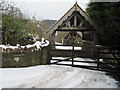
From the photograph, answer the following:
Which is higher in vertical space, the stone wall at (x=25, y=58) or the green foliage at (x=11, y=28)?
the green foliage at (x=11, y=28)

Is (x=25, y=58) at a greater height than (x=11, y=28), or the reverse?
(x=11, y=28)

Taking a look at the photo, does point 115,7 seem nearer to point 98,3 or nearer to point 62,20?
point 98,3

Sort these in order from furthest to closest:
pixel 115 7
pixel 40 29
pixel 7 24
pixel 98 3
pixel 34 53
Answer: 1. pixel 40 29
2. pixel 7 24
3. pixel 34 53
4. pixel 98 3
5. pixel 115 7

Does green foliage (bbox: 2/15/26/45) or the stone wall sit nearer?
the stone wall

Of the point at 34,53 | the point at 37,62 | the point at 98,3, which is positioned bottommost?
the point at 37,62

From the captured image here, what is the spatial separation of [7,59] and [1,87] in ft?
8.35

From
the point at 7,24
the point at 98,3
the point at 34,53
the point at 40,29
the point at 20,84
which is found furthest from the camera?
the point at 40,29

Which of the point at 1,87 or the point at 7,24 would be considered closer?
the point at 1,87

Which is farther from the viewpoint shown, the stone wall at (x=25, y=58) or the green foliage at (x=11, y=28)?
the green foliage at (x=11, y=28)

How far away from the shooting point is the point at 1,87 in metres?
3.80

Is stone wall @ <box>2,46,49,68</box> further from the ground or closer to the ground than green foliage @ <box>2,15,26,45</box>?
closer to the ground

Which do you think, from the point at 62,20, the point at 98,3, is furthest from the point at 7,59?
the point at 98,3

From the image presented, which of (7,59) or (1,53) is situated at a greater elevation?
(1,53)

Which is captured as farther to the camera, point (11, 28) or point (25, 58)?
point (11, 28)
